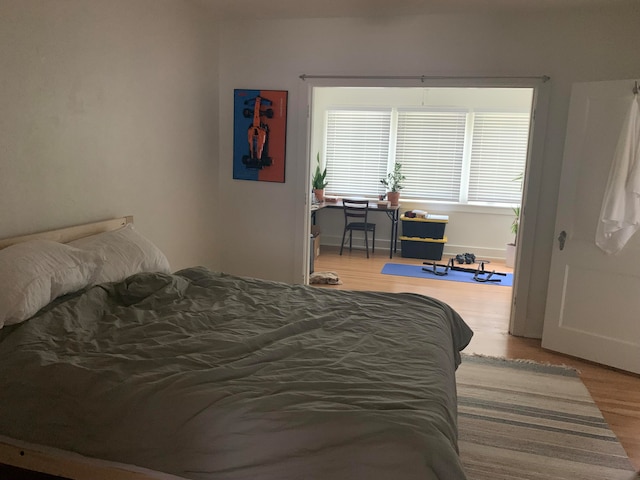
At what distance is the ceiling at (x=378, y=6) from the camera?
3650 millimetres

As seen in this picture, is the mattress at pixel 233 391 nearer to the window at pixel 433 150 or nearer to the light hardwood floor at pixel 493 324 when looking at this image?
the light hardwood floor at pixel 493 324

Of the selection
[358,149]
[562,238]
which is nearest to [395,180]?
[358,149]

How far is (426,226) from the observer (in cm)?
706

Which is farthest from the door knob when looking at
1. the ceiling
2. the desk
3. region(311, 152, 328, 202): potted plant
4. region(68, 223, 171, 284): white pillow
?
region(311, 152, 328, 202): potted plant

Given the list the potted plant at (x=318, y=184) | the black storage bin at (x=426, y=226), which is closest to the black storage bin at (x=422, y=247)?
the black storage bin at (x=426, y=226)

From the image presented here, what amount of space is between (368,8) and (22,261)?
308cm

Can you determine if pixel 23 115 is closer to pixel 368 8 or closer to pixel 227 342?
pixel 227 342

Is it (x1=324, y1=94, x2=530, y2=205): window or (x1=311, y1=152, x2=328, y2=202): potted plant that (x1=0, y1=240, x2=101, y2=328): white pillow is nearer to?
(x1=311, y1=152, x2=328, y2=202): potted plant

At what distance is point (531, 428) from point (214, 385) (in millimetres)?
1872

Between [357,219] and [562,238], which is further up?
[562,238]

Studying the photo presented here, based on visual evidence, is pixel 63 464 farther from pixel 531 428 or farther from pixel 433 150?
pixel 433 150

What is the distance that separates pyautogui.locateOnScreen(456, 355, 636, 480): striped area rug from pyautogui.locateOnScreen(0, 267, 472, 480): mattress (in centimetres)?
65

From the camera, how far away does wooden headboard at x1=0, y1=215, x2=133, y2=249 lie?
96.0 inches

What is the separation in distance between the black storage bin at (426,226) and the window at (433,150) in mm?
626
